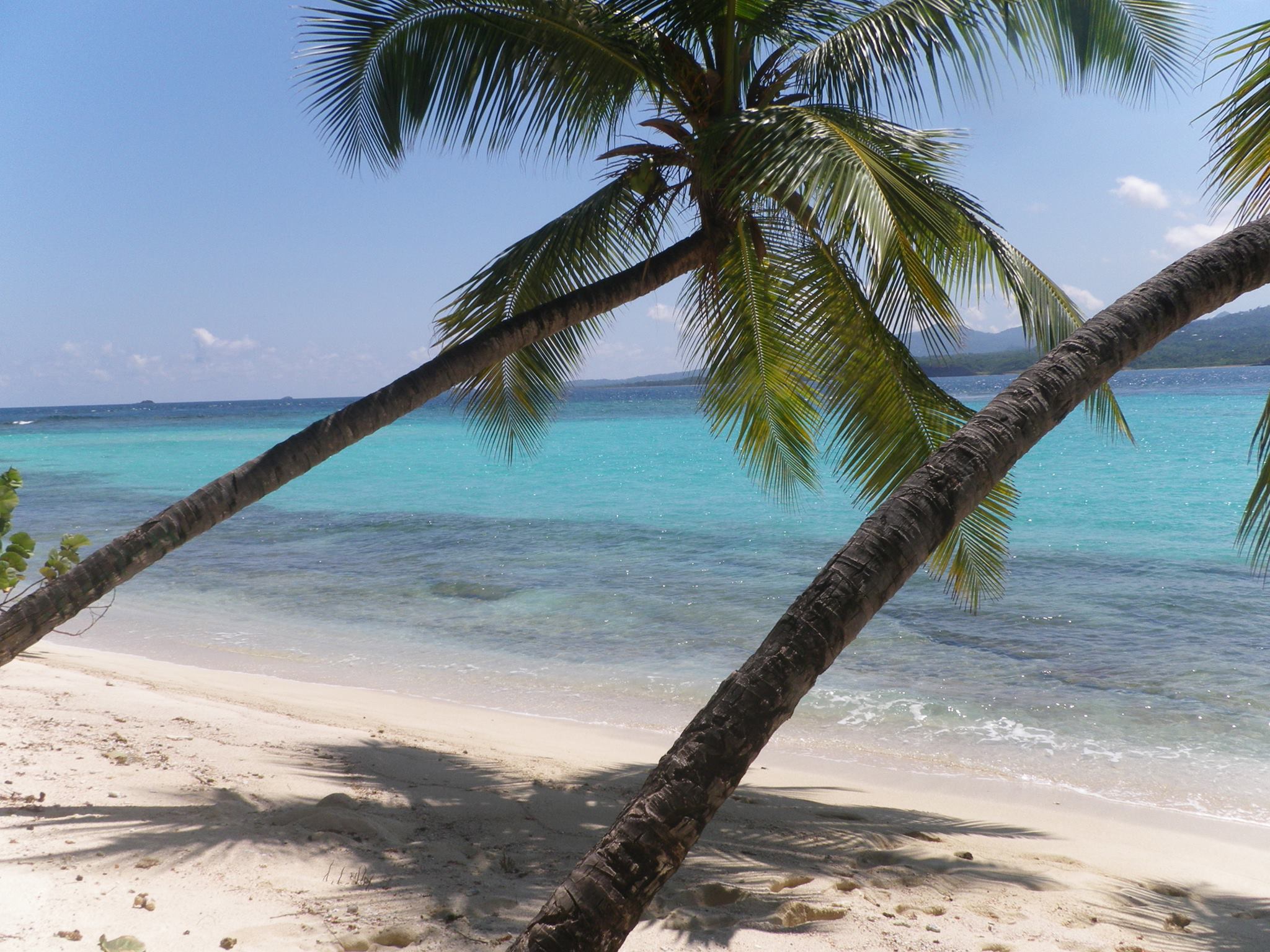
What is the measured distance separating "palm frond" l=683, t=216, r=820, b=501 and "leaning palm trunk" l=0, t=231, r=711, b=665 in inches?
24.4

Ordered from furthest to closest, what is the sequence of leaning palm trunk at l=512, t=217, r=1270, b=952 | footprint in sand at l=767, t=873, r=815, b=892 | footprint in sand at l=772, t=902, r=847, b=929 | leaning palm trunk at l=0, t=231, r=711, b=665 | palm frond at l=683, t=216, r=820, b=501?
1. palm frond at l=683, t=216, r=820, b=501
2. leaning palm trunk at l=0, t=231, r=711, b=665
3. footprint in sand at l=767, t=873, r=815, b=892
4. footprint in sand at l=772, t=902, r=847, b=929
5. leaning palm trunk at l=512, t=217, r=1270, b=952

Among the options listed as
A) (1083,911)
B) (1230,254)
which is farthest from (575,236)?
(1083,911)

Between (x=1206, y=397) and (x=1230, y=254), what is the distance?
63817mm

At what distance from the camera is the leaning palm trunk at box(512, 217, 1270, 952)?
60.4 inches

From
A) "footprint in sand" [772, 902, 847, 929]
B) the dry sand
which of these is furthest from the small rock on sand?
"footprint in sand" [772, 902, 847, 929]

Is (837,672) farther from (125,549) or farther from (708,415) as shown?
(125,549)

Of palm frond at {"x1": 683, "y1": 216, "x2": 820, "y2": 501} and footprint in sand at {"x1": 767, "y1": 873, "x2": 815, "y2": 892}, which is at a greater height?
palm frond at {"x1": 683, "y1": 216, "x2": 820, "y2": 501}

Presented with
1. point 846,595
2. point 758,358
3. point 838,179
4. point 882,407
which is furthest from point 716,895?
point 758,358

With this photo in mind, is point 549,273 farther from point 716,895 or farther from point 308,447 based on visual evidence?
point 716,895

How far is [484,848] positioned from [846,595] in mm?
2481

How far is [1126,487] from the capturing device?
19922 mm

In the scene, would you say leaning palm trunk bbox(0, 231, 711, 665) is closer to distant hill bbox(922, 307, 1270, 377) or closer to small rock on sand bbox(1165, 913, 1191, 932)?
small rock on sand bbox(1165, 913, 1191, 932)

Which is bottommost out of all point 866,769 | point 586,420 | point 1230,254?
point 866,769

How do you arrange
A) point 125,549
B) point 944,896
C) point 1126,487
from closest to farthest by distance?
point 944,896
point 125,549
point 1126,487
